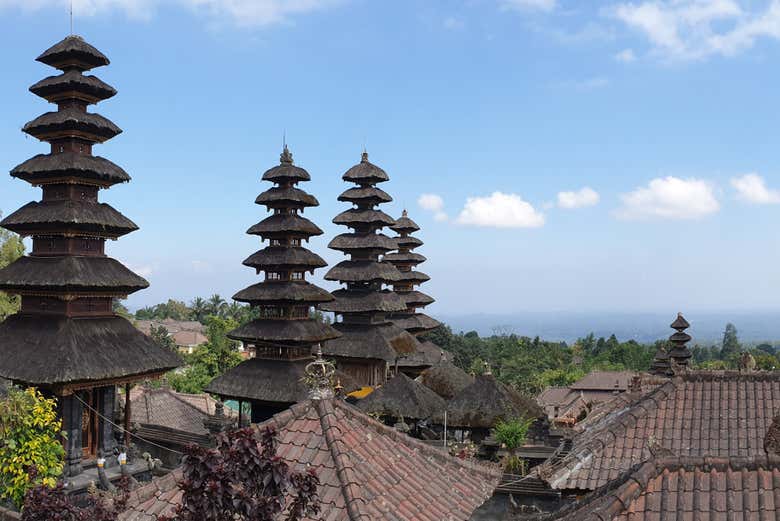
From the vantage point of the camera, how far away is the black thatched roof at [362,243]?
36.0 m

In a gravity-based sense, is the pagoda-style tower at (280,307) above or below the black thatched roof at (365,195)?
below

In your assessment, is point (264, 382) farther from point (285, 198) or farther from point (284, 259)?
point (285, 198)

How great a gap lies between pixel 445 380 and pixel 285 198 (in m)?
12.1

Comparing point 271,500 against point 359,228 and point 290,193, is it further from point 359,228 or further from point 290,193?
point 359,228

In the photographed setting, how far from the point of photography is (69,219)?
2030cm

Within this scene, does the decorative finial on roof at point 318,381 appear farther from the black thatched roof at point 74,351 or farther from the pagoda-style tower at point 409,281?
the pagoda-style tower at point 409,281

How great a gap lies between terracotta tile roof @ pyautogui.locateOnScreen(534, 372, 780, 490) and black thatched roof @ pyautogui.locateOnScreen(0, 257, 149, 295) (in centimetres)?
1538

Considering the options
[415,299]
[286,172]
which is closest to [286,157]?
[286,172]

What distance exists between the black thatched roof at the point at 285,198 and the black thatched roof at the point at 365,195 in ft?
27.3

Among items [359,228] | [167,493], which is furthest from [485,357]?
[167,493]

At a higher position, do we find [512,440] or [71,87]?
[71,87]

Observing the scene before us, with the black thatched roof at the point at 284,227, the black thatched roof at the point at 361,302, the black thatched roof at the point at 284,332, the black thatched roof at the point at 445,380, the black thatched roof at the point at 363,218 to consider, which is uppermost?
the black thatched roof at the point at 363,218

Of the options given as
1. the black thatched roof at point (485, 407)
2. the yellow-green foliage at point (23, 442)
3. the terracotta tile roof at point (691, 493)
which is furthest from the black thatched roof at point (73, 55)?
the terracotta tile roof at point (691, 493)

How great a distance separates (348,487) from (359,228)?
103 feet
